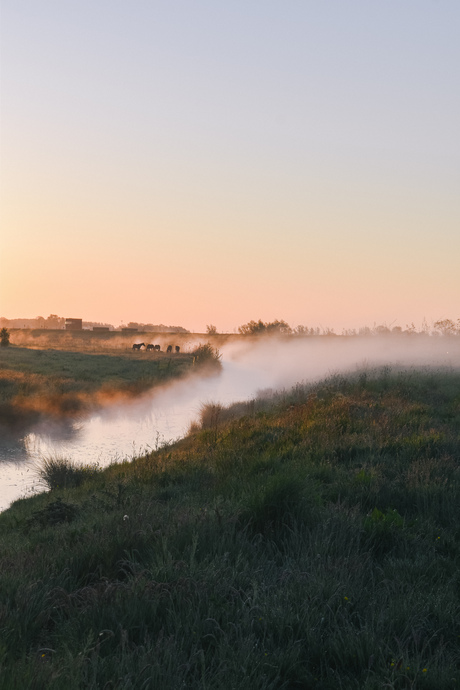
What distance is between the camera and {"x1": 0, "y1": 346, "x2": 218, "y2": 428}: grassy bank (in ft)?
74.0

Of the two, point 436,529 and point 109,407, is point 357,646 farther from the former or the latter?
point 109,407

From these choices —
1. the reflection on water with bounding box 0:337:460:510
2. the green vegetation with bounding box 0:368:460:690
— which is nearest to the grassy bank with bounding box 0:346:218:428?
the reflection on water with bounding box 0:337:460:510

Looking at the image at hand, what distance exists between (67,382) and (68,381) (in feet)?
0.94

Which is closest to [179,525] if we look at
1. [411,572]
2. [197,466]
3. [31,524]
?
[411,572]

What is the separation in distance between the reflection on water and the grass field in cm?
127

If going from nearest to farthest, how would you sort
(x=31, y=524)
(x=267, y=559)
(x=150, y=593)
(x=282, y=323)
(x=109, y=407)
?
(x=150, y=593) → (x=267, y=559) → (x=31, y=524) → (x=109, y=407) → (x=282, y=323)

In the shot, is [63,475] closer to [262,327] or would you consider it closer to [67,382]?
[67,382]

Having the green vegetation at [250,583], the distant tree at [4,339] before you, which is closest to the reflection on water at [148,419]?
the green vegetation at [250,583]

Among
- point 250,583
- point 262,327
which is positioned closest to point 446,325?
point 262,327

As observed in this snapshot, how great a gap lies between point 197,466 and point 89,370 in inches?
1015

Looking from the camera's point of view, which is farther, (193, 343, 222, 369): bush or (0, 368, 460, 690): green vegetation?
(193, 343, 222, 369): bush

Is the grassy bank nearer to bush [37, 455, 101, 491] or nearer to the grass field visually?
the grass field

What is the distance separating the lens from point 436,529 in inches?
217

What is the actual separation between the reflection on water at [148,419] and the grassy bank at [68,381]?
129cm
